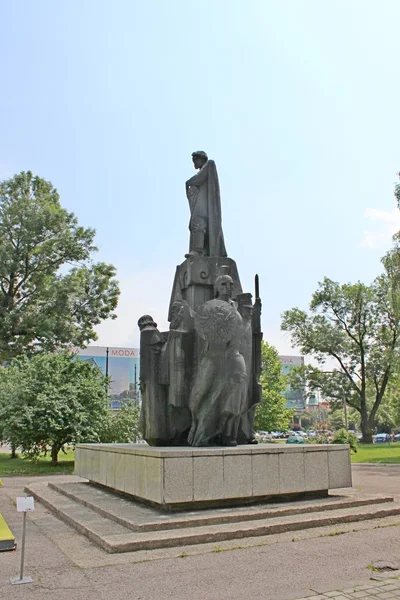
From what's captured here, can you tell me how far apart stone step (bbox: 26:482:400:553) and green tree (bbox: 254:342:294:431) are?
35.5 m

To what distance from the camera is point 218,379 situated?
907 centimetres

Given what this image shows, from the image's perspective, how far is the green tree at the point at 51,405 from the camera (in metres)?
18.3

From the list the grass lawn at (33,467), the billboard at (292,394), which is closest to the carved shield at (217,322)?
the grass lawn at (33,467)

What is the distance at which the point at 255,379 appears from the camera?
10258mm

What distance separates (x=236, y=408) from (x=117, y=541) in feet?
11.0

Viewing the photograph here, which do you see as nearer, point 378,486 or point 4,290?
point 378,486

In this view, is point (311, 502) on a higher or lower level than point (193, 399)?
lower

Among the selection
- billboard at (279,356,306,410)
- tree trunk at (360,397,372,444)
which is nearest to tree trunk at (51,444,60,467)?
tree trunk at (360,397,372,444)

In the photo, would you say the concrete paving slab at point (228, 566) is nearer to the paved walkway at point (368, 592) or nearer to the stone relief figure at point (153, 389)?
the paved walkway at point (368, 592)

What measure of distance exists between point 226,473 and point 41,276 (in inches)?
918

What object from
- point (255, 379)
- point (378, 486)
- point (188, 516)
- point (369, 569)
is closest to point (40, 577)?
point (188, 516)

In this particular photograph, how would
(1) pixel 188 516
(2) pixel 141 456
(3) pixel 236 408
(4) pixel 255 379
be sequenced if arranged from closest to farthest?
(1) pixel 188 516 < (2) pixel 141 456 < (3) pixel 236 408 < (4) pixel 255 379

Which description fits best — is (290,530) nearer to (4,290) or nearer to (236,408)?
(236,408)

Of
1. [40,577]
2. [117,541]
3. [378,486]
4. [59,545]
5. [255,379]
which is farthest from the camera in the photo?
[378,486]
